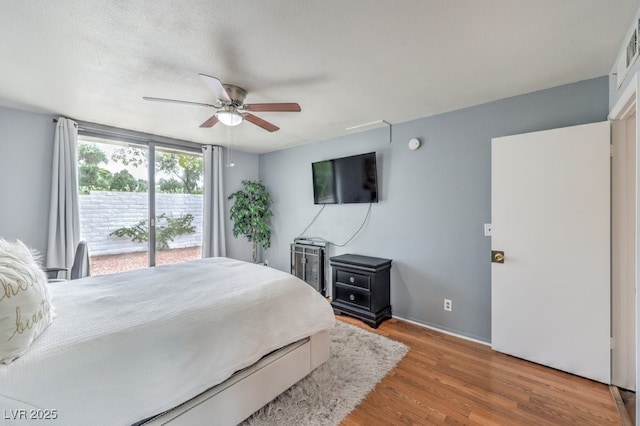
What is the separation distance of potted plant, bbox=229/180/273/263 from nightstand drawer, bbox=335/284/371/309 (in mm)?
1861

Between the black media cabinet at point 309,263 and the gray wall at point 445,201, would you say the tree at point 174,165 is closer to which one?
the black media cabinet at point 309,263

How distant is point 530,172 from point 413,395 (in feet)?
6.98

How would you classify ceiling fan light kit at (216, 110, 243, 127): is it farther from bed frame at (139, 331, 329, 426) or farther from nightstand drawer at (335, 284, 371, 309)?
nightstand drawer at (335, 284, 371, 309)

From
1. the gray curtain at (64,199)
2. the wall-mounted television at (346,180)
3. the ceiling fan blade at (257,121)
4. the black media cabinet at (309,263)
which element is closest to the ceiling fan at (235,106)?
the ceiling fan blade at (257,121)

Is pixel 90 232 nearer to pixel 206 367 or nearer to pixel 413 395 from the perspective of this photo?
pixel 206 367

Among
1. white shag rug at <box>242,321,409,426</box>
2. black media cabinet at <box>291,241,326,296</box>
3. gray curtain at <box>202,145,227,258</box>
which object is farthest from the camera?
gray curtain at <box>202,145,227,258</box>

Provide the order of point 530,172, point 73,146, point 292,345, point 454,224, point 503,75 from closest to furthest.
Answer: point 292,345, point 503,75, point 530,172, point 454,224, point 73,146

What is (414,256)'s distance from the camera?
10.3 feet

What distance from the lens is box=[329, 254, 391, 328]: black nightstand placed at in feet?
9.98

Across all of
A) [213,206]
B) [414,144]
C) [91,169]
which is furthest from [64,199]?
[414,144]

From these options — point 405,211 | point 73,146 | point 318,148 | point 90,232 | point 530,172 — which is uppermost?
point 318,148

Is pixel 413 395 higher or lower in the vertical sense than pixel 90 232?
lower

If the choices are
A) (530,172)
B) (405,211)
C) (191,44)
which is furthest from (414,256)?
(191,44)

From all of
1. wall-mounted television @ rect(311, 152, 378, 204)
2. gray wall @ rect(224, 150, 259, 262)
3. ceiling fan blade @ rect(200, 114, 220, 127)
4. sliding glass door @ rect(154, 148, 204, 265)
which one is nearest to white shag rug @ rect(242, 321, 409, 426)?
wall-mounted television @ rect(311, 152, 378, 204)
